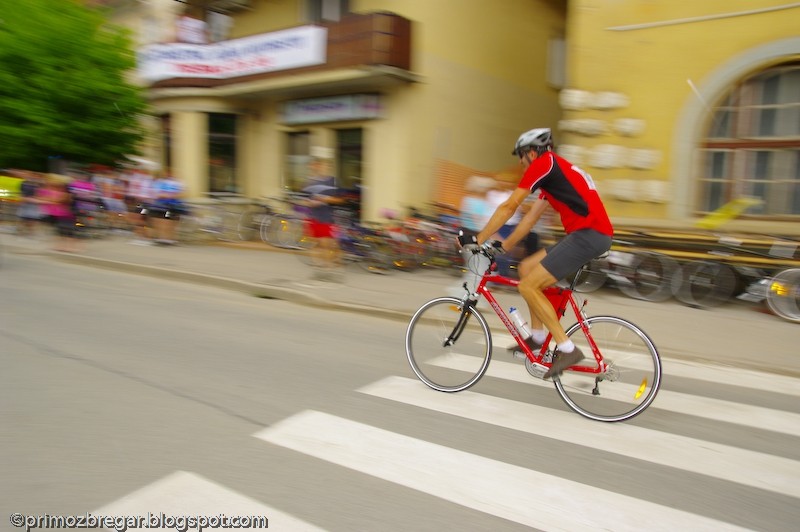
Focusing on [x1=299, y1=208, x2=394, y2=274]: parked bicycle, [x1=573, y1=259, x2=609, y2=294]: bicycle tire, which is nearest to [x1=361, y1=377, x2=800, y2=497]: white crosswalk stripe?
[x1=573, y1=259, x2=609, y2=294]: bicycle tire

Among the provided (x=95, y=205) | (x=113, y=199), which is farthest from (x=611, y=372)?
(x=113, y=199)

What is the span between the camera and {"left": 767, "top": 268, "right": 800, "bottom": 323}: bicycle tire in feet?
24.3

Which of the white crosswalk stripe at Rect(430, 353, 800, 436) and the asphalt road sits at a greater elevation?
the white crosswalk stripe at Rect(430, 353, 800, 436)

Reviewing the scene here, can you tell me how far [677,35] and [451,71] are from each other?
5.57 m

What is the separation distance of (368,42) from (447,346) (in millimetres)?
9076

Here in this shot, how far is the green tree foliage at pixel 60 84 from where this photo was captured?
53.6 ft

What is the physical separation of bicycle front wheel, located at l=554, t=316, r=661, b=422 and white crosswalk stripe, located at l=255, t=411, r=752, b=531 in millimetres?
1075

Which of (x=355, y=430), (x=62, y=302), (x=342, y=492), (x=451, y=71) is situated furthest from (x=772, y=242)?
(x=62, y=302)

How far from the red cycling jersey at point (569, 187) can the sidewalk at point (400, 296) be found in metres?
0.82

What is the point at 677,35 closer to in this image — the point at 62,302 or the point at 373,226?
the point at 373,226

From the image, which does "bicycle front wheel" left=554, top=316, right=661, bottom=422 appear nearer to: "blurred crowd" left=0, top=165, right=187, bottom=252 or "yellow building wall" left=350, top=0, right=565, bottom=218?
"yellow building wall" left=350, top=0, right=565, bottom=218

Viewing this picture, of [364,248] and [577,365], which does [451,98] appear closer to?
[364,248]

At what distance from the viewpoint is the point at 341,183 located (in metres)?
15.0

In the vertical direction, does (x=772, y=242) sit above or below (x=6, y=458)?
above
